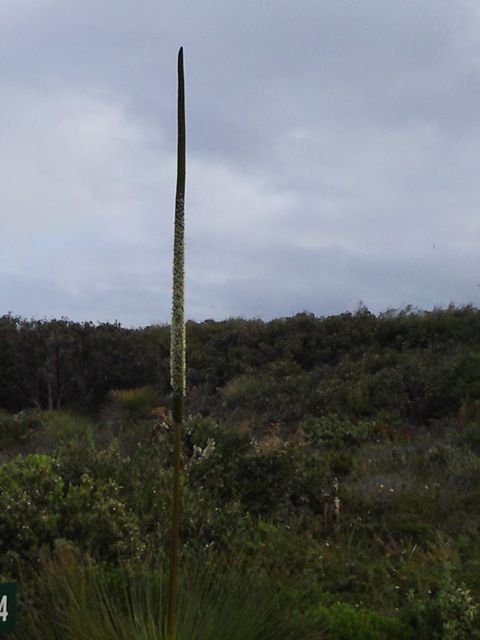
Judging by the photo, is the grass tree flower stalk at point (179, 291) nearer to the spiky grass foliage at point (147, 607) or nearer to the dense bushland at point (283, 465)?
the spiky grass foliage at point (147, 607)

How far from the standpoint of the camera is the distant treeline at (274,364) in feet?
58.5

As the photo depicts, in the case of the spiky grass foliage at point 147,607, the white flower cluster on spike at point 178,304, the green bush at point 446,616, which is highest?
the white flower cluster on spike at point 178,304

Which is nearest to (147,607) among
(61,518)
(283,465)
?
(61,518)

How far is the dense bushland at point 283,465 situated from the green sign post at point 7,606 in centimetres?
80

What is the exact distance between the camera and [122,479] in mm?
9492

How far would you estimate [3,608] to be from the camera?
4910mm

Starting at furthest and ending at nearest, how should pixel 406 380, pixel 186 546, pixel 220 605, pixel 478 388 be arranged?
pixel 406 380, pixel 478 388, pixel 186 546, pixel 220 605

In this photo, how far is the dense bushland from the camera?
748cm

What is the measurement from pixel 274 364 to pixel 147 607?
656 inches

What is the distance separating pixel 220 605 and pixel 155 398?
53.8ft

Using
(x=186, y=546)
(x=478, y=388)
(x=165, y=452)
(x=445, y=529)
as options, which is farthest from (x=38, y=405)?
(x=186, y=546)

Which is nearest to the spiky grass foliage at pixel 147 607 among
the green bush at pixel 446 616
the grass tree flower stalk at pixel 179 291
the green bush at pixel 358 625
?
the green bush at pixel 358 625

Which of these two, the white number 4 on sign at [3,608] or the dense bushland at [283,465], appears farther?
the dense bushland at [283,465]

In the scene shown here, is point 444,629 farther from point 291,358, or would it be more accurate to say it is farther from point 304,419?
point 291,358
